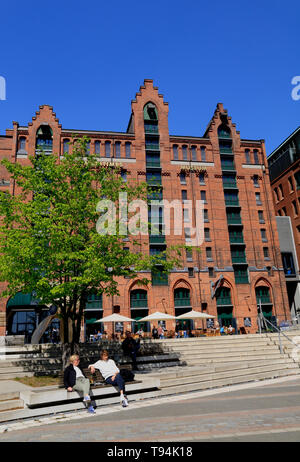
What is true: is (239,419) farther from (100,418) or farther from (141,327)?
(141,327)

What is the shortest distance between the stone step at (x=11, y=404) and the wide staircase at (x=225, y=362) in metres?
4.27

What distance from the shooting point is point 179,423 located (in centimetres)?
710

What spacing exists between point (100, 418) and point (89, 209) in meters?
9.30

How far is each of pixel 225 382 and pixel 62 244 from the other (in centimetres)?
834

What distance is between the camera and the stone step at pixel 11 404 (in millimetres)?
8598

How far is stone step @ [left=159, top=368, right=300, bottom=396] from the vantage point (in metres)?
11.3

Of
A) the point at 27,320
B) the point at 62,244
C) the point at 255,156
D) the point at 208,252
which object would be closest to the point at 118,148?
the point at 208,252

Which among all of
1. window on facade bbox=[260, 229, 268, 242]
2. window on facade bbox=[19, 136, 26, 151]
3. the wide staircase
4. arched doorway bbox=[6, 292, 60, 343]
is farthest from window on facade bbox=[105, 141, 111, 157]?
the wide staircase

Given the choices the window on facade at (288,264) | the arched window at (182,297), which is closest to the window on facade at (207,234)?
the arched window at (182,297)

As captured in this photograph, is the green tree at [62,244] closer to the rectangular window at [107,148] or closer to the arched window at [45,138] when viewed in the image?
the arched window at [45,138]

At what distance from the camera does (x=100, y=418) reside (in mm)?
7988

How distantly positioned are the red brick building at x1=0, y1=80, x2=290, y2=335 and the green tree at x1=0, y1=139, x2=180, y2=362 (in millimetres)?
20338
